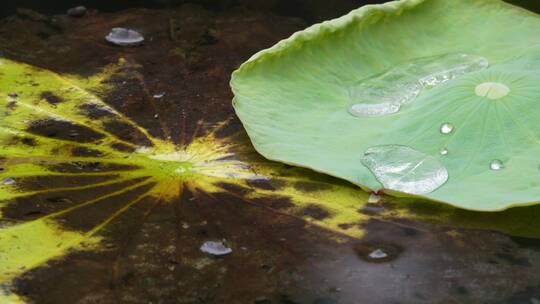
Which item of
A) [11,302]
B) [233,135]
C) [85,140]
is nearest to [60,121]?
[85,140]

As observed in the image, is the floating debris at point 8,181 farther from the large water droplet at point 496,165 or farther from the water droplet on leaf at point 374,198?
the large water droplet at point 496,165

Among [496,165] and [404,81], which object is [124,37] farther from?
[496,165]

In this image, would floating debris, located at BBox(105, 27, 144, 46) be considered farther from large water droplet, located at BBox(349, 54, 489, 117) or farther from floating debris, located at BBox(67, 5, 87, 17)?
large water droplet, located at BBox(349, 54, 489, 117)

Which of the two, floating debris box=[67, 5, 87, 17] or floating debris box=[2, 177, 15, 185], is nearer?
floating debris box=[2, 177, 15, 185]

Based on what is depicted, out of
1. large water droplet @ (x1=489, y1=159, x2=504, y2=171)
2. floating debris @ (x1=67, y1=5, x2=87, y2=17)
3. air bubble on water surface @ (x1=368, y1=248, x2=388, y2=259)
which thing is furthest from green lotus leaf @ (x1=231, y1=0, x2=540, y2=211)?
floating debris @ (x1=67, y1=5, x2=87, y2=17)

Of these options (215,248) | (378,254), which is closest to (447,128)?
(378,254)

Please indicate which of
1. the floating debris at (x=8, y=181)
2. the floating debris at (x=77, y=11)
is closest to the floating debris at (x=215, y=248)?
the floating debris at (x=8, y=181)

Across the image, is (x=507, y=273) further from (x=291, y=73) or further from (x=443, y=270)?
(x=291, y=73)
